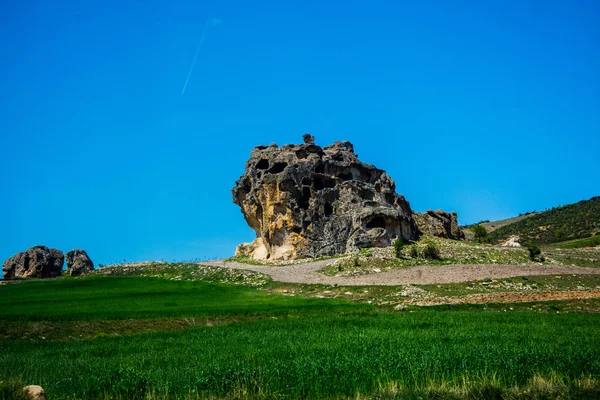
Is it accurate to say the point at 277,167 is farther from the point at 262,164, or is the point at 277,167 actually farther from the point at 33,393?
the point at 33,393

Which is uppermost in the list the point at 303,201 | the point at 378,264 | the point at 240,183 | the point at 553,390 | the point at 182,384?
the point at 240,183

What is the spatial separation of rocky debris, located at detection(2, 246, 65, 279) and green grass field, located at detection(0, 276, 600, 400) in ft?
122

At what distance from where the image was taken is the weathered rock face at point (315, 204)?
6159 centimetres

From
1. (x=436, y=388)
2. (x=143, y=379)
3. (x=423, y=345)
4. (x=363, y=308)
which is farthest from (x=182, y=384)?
(x=363, y=308)

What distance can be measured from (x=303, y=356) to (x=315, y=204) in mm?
50499

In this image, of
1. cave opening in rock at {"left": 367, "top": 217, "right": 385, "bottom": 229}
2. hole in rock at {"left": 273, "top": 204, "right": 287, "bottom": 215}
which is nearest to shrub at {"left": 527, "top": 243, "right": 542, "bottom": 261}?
cave opening in rock at {"left": 367, "top": 217, "right": 385, "bottom": 229}

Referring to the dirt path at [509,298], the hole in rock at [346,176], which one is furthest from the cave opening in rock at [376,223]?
the dirt path at [509,298]

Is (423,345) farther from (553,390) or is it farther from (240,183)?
(240,183)

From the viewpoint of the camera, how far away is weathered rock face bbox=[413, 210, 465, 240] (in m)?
73.9

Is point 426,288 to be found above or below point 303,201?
below

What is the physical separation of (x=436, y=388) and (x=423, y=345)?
4788mm

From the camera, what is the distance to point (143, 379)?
1146 cm

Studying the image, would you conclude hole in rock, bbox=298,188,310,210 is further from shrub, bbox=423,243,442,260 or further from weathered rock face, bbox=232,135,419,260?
shrub, bbox=423,243,442,260

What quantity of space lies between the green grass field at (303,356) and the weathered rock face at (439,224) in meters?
48.1
